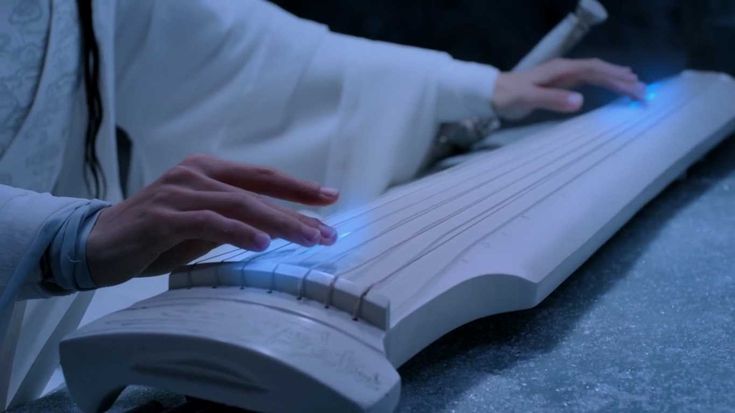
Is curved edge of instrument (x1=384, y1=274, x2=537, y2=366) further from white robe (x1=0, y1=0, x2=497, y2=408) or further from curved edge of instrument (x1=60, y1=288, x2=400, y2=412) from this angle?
white robe (x1=0, y1=0, x2=497, y2=408)

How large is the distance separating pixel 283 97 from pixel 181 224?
0.66 m

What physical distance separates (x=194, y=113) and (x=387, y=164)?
0.28 metres

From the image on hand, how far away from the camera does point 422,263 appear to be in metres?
0.60

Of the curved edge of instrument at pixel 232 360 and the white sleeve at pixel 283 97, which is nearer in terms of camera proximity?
the curved edge of instrument at pixel 232 360

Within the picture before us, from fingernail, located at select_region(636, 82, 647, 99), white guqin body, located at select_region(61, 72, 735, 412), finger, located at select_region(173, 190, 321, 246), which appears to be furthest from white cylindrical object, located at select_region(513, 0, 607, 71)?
finger, located at select_region(173, 190, 321, 246)

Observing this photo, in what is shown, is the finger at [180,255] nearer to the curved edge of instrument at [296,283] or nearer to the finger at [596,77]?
the curved edge of instrument at [296,283]

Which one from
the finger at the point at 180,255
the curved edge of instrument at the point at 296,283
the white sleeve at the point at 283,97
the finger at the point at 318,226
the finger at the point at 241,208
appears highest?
the finger at the point at 241,208

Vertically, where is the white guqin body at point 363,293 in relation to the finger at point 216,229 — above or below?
below

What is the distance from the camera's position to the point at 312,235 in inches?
21.8

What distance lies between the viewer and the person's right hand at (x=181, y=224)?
0.53 meters

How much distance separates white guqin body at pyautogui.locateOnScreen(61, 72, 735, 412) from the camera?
448 mm

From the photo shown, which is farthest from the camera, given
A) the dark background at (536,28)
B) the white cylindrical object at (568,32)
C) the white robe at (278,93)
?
the dark background at (536,28)

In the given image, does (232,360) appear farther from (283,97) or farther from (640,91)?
(640,91)

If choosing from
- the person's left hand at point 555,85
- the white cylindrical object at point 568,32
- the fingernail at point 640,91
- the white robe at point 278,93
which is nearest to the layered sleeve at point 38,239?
the white robe at point 278,93
